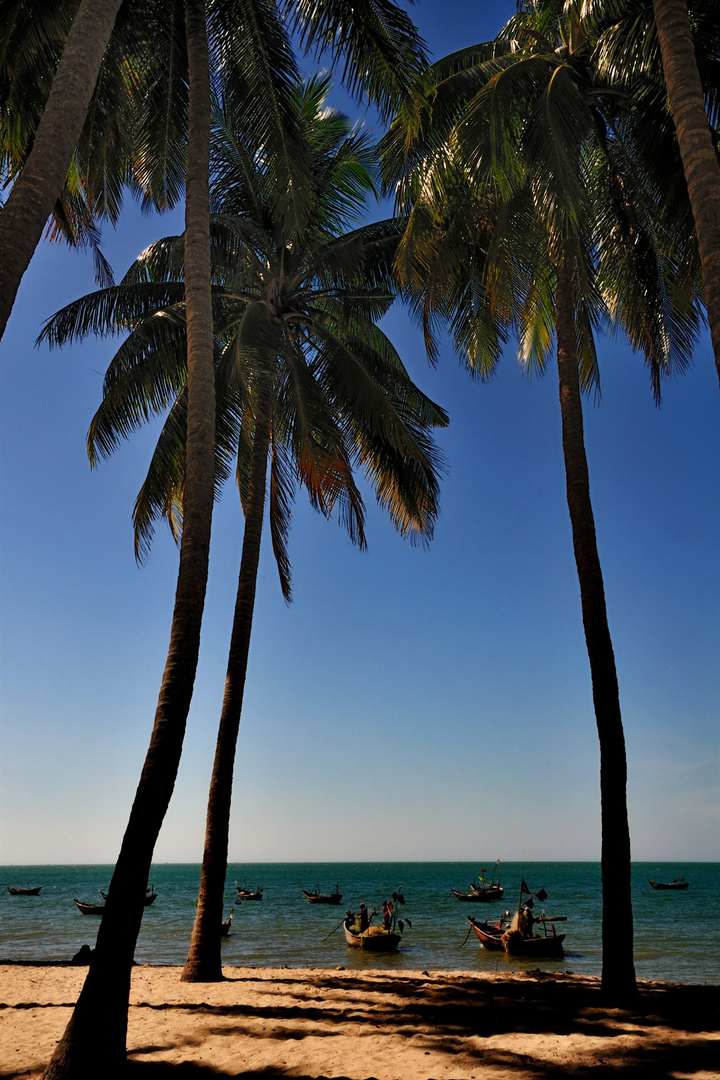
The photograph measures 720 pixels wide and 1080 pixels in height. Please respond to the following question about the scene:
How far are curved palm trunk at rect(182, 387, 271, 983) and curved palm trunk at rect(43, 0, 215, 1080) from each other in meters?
4.83

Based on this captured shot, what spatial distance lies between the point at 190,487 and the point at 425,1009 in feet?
22.0

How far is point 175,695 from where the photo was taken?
6.54 m

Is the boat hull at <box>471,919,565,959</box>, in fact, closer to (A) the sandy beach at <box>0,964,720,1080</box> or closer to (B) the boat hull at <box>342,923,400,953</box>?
(B) the boat hull at <box>342,923,400,953</box>

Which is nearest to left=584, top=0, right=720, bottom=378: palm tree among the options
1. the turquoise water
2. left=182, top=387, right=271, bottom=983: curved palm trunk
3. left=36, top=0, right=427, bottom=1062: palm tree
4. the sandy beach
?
left=36, top=0, right=427, bottom=1062: palm tree

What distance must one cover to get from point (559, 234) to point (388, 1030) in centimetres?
990

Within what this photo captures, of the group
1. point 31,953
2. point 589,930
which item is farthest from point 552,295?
point 589,930

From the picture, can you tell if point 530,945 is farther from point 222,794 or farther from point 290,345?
point 290,345

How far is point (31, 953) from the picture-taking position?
2691cm

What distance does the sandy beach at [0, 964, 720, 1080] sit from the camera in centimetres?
630

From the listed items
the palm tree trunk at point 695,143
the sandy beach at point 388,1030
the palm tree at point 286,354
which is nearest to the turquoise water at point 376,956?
the sandy beach at point 388,1030

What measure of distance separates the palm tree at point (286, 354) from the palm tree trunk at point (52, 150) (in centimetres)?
608

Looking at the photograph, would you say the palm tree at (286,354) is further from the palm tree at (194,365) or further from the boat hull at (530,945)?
the boat hull at (530,945)

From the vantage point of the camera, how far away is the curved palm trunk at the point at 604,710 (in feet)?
28.4

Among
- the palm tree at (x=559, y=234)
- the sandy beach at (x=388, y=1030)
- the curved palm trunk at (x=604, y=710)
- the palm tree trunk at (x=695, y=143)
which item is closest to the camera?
the palm tree trunk at (x=695, y=143)
